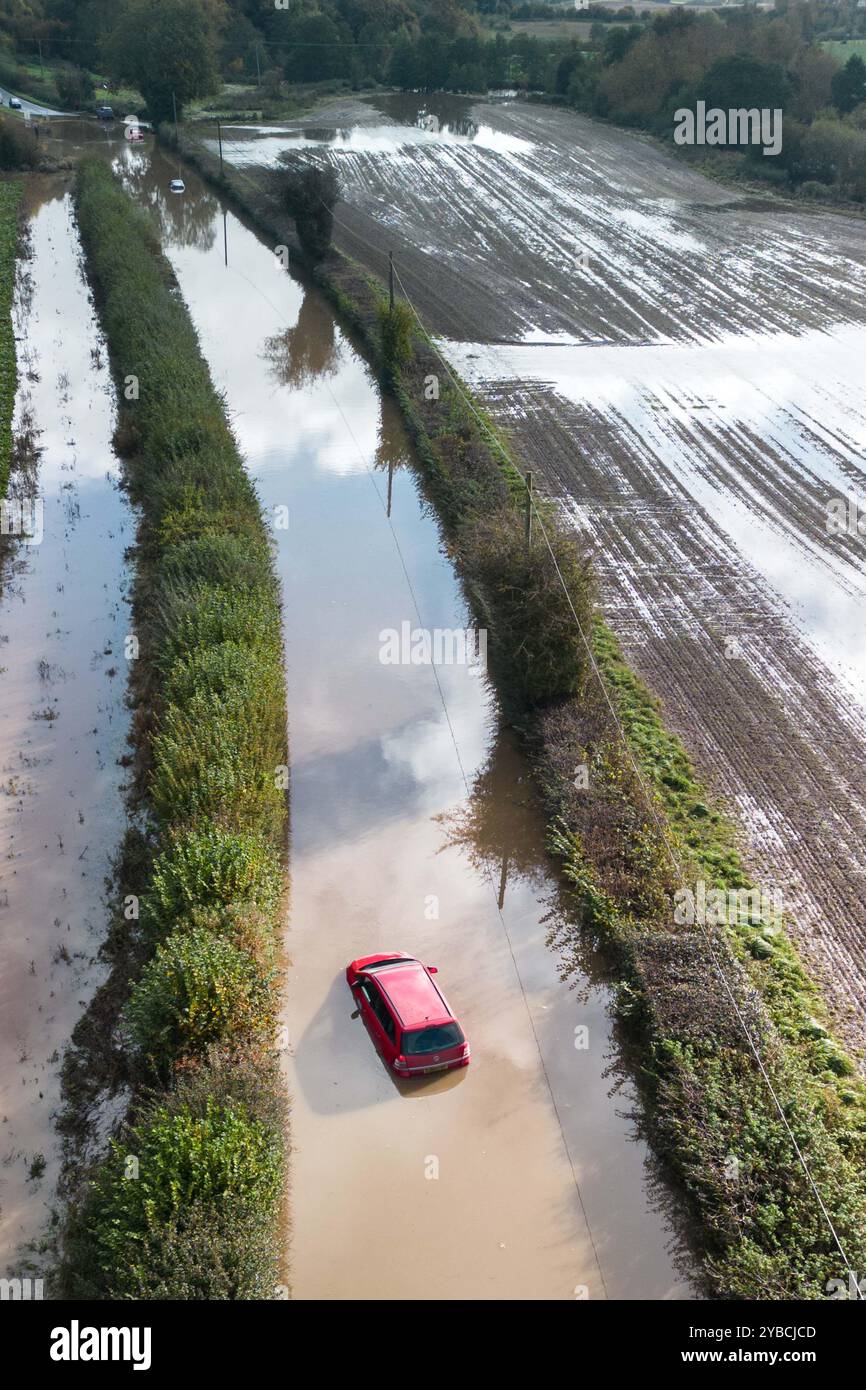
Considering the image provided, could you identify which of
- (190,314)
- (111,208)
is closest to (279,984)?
(190,314)

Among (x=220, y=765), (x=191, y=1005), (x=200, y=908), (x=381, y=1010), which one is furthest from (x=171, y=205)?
(x=191, y=1005)

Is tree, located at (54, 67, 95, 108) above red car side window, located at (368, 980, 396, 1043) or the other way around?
above

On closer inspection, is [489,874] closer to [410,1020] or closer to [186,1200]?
[410,1020]

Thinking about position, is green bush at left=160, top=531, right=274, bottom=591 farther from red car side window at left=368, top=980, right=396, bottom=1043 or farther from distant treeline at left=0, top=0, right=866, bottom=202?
distant treeline at left=0, top=0, right=866, bottom=202

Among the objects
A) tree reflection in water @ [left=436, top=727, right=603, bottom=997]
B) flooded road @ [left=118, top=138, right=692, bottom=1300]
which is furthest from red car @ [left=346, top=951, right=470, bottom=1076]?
tree reflection in water @ [left=436, top=727, right=603, bottom=997]

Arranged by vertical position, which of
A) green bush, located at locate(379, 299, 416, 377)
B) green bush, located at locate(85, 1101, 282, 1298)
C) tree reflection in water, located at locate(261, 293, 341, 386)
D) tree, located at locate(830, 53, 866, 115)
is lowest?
green bush, located at locate(85, 1101, 282, 1298)

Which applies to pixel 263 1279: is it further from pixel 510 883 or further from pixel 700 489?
pixel 700 489

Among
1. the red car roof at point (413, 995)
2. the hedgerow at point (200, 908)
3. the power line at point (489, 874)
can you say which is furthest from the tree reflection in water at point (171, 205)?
the red car roof at point (413, 995)
